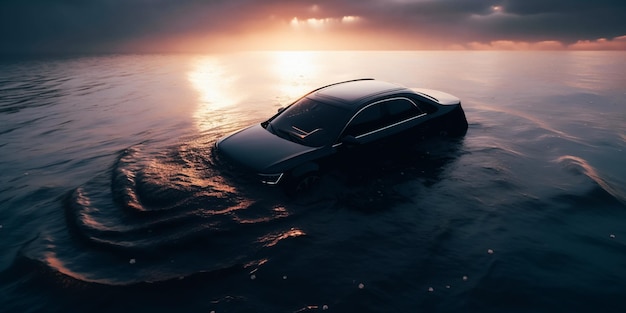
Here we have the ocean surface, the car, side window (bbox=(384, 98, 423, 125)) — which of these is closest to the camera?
the ocean surface

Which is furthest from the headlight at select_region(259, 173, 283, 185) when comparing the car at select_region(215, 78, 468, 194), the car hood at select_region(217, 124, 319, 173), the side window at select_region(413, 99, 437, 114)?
the side window at select_region(413, 99, 437, 114)

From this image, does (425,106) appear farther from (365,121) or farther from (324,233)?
(324,233)

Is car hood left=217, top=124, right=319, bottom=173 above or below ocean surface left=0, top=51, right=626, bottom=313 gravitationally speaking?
above

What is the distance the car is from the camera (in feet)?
19.6

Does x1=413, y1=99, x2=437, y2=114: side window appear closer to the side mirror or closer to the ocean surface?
the ocean surface

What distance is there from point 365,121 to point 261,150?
2.32 metres

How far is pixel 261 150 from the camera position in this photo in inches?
240

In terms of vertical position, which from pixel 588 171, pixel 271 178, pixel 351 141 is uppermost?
pixel 351 141

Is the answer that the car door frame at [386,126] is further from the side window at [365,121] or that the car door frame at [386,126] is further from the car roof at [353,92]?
the car roof at [353,92]

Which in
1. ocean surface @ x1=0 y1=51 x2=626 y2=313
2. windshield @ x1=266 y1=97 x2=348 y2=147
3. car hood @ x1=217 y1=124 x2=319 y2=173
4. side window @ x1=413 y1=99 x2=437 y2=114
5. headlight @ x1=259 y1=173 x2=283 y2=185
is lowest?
ocean surface @ x1=0 y1=51 x2=626 y2=313

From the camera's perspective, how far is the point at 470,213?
6145 mm

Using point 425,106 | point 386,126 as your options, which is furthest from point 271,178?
point 425,106

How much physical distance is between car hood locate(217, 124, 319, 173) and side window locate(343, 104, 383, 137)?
3.36 ft

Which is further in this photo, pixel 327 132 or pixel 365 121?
pixel 365 121
